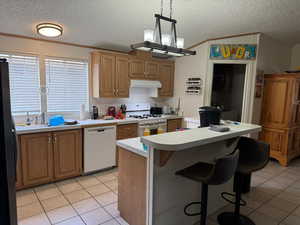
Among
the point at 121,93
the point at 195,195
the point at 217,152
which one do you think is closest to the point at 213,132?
the point at 217,152

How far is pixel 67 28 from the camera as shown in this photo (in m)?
3.17

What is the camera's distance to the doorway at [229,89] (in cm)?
477

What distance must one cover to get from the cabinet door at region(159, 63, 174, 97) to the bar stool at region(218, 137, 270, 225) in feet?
9.00

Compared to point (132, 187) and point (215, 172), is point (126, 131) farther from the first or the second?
point (215, 172)

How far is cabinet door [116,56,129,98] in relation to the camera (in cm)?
405

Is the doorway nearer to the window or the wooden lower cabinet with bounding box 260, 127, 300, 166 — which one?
the wooden lower cabinet with bounding box 260, 127, 300, 166

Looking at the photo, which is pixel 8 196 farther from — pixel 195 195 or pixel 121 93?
pixel 121 93

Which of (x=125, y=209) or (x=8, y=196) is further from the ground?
(x=8, y=196)

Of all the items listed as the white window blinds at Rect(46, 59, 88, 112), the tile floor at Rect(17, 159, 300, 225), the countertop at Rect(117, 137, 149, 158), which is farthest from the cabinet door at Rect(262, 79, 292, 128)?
the white window blinds at Rect(46, 59, 88, 112)

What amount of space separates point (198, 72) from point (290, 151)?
2.60 metres

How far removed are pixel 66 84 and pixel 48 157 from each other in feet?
4.71

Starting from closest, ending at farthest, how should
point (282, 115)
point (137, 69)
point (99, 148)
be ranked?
point (99, 148) → point (282, 115) → point (137, 69)

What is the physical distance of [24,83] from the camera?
3342mm

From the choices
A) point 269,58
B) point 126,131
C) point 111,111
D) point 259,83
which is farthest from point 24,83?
point 269,58
